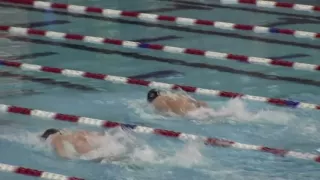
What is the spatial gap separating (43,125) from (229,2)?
2.73 metres

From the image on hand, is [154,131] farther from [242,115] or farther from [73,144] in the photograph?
[242,115]

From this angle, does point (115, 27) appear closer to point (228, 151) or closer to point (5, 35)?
point (5, 35)

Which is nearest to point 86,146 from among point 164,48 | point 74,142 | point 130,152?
point 74,142

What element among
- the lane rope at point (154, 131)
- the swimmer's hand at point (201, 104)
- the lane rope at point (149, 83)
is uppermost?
the lane rope at point (149, 83)

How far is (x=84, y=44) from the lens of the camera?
484 centimetres

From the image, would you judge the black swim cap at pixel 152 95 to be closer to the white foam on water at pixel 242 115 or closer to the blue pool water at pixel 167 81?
the blue pool water at pixel 167 81

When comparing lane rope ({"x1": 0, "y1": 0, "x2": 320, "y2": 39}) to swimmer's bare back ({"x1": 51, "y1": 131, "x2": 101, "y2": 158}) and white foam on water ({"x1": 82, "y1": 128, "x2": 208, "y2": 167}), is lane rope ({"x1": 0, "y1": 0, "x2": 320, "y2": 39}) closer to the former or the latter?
white foam on water ({"x1": 82, "y1": 128, "x2": 208, "y2": 167})

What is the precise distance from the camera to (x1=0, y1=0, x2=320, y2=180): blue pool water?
3.13m

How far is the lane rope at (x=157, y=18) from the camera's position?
16.1 ft

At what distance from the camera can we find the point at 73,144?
3.17m

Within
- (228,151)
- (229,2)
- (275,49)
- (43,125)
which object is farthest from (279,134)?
(229,2)

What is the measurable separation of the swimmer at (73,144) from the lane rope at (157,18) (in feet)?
6.51

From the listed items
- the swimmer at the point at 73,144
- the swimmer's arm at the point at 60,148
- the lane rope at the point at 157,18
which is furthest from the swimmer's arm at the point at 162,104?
the lane rope at the point at 157,18

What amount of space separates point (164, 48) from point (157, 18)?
25.9 inches
